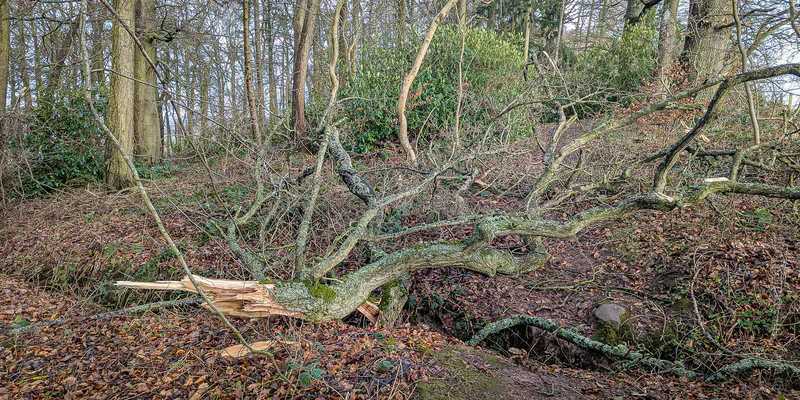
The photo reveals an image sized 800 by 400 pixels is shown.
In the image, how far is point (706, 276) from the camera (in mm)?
4477

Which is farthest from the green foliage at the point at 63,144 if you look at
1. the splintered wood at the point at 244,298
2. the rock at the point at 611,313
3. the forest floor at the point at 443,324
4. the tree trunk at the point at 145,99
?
the rock at the point at 611,313

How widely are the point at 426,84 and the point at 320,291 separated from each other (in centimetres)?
685

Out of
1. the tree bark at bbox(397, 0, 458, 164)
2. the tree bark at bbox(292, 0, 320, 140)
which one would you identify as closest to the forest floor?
the tree bark at bbox(397, 0, 458, 164)

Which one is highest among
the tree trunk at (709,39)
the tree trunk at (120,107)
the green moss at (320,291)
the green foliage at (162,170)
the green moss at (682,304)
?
the tree trunk at (709,39)

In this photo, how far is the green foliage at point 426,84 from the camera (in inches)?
380

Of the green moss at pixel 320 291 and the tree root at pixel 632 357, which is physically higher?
the green moss at pixel 320 291

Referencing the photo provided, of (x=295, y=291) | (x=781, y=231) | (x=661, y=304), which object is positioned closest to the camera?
(x=295, y=291)

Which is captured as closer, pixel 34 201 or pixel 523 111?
pixel 34 201

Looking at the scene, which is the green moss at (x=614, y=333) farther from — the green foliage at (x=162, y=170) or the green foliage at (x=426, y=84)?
the green foliage at (x=162, y=170)

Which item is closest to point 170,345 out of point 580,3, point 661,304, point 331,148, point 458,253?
point 458,253

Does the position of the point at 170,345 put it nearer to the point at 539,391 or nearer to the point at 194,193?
the point at 539,391

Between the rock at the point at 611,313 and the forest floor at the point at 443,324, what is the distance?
0.11 metres

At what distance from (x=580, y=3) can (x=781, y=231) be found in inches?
641

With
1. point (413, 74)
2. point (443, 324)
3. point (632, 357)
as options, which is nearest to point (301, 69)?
point (413, 74)
